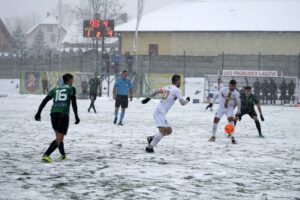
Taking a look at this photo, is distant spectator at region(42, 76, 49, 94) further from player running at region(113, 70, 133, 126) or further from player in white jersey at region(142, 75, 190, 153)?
player in white jersey at region(142, 75, 190, 153)

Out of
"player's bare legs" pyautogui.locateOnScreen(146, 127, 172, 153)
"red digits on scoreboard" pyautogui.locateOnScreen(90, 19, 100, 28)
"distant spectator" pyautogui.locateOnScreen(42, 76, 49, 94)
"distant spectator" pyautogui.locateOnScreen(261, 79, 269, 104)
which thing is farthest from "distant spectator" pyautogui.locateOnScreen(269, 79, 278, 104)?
"player's bare legs" pyautogui.locateOnScreen(146, 127, 172, 153)

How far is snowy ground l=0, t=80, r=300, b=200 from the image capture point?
319 inches

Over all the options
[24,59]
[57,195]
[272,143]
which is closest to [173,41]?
[24,59]

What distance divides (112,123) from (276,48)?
34.9 m

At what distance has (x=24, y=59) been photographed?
50969mm

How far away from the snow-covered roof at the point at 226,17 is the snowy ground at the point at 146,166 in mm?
36529

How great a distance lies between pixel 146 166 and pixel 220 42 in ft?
142

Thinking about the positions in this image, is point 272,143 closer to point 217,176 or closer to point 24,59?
point 217,176

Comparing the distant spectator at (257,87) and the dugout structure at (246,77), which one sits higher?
the dugout structure at (246,77)

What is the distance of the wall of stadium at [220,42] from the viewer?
5125cm

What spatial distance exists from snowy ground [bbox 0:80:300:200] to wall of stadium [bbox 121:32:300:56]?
35.2 m

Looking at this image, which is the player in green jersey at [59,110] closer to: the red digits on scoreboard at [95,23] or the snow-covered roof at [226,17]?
the red digits on scoreboard at [95,23]

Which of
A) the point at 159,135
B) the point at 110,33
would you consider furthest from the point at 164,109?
the point at 110,33

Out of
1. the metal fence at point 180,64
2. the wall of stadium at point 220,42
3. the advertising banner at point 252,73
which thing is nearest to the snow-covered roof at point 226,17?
the wall of stadium at point 220,42
